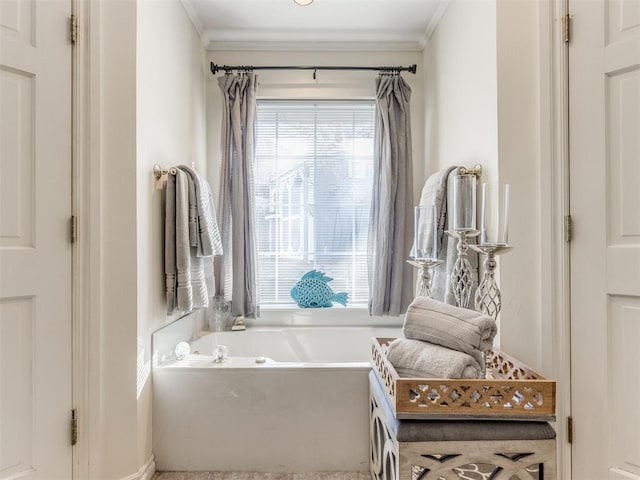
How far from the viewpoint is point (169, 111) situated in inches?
83.5

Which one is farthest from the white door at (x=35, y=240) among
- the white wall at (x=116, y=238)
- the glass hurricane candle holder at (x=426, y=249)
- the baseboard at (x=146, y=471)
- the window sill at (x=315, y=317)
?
the window sill at (x=315, y=317)

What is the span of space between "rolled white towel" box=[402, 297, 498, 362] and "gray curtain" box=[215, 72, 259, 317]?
154 centimetres

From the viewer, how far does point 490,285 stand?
1.33m

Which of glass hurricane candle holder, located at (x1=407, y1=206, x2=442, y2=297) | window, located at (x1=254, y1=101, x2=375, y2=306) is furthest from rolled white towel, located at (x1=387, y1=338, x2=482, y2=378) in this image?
window, located at (x1=254, y1=101, x2=375, y2=306)

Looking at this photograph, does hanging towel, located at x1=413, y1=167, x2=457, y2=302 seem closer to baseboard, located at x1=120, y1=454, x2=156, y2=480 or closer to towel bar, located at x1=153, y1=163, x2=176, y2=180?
towel bar, located at x1=153, y1=163, x2=176, y2=180

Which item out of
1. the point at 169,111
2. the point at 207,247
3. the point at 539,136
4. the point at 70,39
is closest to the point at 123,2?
the point at 70,39

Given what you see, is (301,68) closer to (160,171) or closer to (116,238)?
(160,171)

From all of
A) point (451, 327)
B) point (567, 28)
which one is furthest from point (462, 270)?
point (567, 28)

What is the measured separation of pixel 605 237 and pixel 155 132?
1931mm

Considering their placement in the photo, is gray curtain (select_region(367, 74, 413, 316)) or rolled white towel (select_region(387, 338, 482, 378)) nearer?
rolled white towel (select_region(387, 338, 482, 378))

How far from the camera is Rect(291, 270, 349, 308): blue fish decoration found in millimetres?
2799

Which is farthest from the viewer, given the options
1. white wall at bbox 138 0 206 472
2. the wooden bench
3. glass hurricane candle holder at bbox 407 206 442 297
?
white wall at bbox 138 0 206 472

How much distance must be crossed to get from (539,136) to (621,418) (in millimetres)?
1053

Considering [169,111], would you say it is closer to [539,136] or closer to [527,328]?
[539,136]
